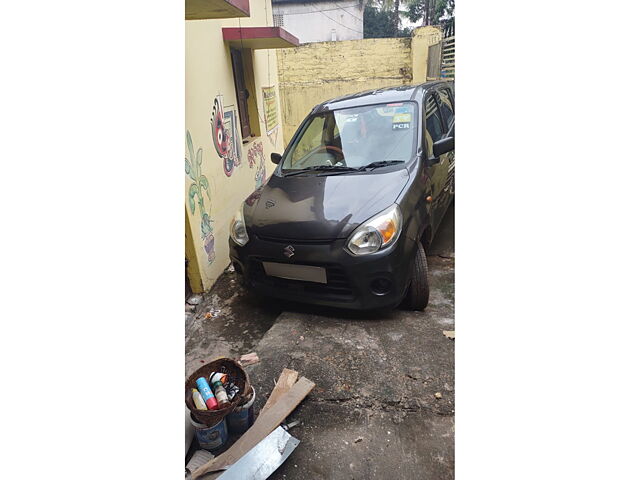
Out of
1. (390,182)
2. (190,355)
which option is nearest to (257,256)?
(190,355)

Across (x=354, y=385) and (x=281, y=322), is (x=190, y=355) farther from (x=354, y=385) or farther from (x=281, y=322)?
(x=354, y=385)

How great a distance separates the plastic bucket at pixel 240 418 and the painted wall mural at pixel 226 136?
3108 mm

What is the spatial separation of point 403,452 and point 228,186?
372 centimetres

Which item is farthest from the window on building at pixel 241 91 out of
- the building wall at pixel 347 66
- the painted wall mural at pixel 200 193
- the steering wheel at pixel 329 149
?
the building wall at pixel 347 66

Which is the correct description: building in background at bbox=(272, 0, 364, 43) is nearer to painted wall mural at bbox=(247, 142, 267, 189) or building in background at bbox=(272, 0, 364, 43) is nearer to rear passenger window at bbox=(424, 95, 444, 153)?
painted wall mural at bbox=(247, 142, 267, 189)

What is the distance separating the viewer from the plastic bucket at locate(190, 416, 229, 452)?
6.74 feet

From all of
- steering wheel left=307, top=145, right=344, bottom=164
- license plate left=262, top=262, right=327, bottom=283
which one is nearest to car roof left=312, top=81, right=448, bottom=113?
steering wheel left=307, top=145, right=344, bottom=164

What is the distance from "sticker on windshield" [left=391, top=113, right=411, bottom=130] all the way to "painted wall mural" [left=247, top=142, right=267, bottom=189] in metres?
2.56

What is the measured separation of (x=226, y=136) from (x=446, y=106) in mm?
2778

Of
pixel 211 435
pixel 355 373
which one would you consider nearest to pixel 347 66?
pixel 355 373

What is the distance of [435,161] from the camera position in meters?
3.87

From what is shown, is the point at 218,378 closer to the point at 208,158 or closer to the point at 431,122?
the point at 208,158

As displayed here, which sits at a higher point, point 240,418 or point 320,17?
point 320,17

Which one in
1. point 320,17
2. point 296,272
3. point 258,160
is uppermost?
point 320,17
